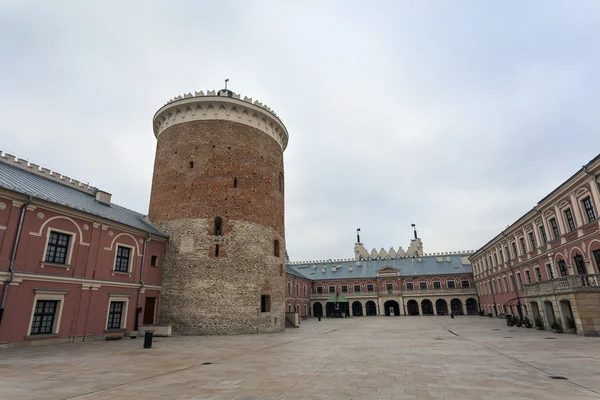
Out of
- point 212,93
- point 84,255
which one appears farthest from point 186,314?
point 212,93

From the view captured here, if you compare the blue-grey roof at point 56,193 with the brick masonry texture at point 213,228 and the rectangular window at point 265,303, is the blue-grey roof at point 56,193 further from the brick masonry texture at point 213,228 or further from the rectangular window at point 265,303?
the rectangular window at point 265,303

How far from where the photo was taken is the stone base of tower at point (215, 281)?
78.1ft

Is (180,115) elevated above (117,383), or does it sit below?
above

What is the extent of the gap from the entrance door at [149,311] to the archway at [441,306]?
51.0 meters

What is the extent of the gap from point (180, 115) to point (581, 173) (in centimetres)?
2896

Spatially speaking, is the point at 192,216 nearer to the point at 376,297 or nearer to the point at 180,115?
the point at 180,115

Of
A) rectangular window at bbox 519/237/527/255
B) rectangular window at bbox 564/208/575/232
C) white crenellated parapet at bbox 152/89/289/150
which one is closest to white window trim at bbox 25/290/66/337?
white crenellated parapet at bbox 152/89/289/150

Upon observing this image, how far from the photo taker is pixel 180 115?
28.1m

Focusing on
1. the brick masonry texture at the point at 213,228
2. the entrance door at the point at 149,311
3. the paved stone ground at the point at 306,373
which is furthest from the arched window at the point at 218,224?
the paved stone ground at the point at 306,373

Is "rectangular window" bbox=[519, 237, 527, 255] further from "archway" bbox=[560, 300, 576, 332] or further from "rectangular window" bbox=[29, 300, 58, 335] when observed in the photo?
"rectangular window" bbox=[29, 300, 58, 335]

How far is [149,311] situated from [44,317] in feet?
25.0

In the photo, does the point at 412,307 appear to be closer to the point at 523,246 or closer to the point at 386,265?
the point at 386,265

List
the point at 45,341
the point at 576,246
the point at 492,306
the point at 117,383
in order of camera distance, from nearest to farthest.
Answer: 1. the point at 117,383
2. the point at 45,341
3. the point at 576,246
4. the point at 492,306

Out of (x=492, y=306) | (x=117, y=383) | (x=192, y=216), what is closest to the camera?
(x=117, y=383)
